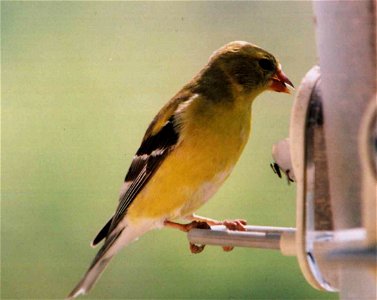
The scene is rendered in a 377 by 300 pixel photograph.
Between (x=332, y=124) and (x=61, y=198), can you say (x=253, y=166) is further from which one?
(x=332, y=124)

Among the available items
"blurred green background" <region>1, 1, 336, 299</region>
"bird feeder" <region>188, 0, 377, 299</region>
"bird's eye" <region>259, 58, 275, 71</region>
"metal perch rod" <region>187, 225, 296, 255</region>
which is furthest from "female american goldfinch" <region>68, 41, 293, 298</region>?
"blurred green background" <region>1, 1, 336, 299</region>

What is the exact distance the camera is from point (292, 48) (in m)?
3.55

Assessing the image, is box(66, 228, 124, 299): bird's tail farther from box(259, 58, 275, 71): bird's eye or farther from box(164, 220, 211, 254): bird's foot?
box(259, 58, 275, 71): bird's eye

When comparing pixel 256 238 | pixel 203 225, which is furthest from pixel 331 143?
pixel 203 225

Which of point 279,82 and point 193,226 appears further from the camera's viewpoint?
point 279,82

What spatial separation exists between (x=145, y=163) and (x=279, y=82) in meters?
0.45

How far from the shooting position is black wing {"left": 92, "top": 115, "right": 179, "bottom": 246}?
2.20 meters

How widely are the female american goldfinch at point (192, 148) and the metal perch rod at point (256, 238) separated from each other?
0.46 metres

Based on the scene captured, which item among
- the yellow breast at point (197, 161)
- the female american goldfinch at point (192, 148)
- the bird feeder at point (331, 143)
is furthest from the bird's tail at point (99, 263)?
the bird feeder at point (331, 143)

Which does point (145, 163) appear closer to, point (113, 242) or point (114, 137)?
point (113, 242)

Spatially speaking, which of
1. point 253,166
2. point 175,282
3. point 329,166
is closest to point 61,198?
→ point 175,282

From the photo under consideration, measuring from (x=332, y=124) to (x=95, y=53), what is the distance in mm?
2863

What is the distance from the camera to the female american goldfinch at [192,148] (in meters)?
2.16

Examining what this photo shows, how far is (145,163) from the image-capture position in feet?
7.34
